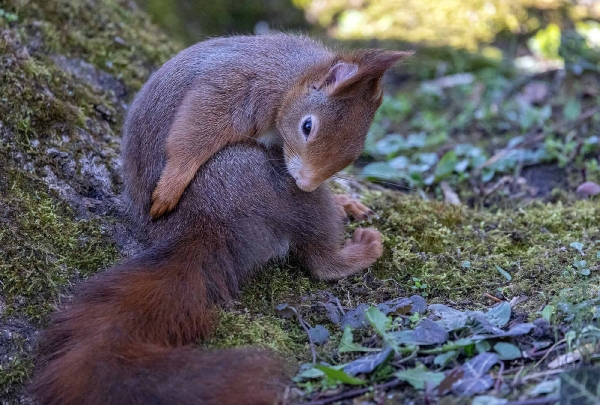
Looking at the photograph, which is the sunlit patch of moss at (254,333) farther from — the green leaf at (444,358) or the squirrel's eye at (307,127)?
the squirrel's eye at (307,127)

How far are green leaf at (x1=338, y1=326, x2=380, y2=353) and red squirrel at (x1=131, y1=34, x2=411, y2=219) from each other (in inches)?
29.5

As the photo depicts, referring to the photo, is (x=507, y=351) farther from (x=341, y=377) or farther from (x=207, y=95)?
(x=207, y=95)

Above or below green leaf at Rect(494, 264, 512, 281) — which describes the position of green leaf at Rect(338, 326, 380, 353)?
above

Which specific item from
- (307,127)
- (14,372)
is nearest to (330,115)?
(307,127)

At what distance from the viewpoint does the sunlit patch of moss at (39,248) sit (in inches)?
120

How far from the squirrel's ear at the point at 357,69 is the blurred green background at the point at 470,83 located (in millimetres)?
717

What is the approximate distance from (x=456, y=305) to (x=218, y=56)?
1.69 meters

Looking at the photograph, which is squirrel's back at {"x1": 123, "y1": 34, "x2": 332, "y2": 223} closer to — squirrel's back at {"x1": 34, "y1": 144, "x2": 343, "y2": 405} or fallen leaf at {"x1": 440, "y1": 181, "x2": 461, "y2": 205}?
squirrel's back at {"x1": 34, "y1": 144, "x2": 343, "y2": 405}

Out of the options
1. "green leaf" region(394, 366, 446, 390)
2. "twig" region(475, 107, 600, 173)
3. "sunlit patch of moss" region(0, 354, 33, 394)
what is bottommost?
"twig" region(475, 107, 600, 173)

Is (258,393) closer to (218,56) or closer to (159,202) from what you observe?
(159,202)

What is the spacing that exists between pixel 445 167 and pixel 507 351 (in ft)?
8.59

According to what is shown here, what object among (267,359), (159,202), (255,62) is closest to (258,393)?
(267,359)

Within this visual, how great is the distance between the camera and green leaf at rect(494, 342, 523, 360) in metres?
2.60

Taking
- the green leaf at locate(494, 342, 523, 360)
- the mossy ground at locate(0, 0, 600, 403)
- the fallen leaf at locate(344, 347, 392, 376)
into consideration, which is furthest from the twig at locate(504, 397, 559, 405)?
the mossy ground at locate(0, 0, 600, 403)
